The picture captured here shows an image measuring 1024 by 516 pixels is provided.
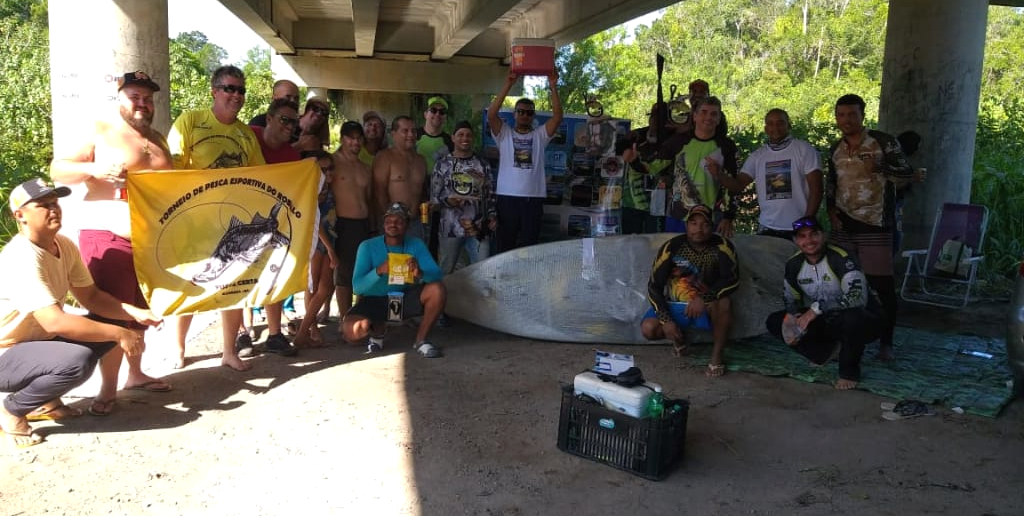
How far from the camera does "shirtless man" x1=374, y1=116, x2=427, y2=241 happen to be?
700 centimetres

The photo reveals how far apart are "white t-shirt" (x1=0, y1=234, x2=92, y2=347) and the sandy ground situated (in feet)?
1.98

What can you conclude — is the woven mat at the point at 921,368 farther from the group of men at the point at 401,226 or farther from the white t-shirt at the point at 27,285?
the white t-shirt at the point at 27,285

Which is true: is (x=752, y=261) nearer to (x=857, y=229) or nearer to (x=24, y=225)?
(x=857, y=229)

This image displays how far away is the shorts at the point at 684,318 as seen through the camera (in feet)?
20.5

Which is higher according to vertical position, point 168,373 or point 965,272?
point 965,272

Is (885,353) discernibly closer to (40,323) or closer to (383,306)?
(383,306)

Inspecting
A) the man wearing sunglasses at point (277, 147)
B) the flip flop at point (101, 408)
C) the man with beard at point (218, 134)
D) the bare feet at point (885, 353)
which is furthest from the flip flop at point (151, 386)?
the bare feet at point (885, 353)

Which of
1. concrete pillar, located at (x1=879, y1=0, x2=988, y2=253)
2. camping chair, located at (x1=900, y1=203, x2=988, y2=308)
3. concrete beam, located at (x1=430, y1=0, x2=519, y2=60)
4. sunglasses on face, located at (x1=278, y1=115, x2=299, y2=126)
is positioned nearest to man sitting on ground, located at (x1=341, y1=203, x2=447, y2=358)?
sunglasses on face, located at (x1=278, y1=115, x2=299, y2=126)

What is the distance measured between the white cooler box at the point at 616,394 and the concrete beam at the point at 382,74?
19.1m

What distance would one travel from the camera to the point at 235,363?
5.78 meters

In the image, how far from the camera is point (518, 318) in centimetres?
684

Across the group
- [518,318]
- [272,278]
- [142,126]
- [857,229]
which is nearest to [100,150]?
[142,126]

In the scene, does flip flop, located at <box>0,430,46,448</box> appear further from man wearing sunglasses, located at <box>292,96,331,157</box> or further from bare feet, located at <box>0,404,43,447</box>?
man wearing sunglasses, located at <box>292,96,331,157</box>

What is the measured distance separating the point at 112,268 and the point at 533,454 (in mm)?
2728
